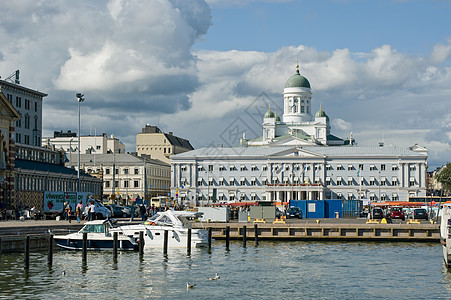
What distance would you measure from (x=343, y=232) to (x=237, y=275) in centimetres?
2590

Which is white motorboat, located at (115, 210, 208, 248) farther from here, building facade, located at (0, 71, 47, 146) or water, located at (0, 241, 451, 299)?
building facade, located at (0, 71, 47, 146)

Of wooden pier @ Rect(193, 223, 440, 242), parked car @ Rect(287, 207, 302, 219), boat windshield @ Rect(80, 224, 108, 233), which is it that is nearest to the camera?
boat windshield @ Rect(80, 224, 108, 233)

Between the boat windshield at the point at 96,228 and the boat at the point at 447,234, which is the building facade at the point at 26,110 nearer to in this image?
the boat windshield at the point at 96,228

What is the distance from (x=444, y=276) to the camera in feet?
161

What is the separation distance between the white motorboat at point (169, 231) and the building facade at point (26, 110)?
77480mm

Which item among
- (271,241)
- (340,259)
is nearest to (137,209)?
(271,241)

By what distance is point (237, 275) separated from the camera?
49125 millimetres

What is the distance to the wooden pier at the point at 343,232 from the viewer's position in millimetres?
72188

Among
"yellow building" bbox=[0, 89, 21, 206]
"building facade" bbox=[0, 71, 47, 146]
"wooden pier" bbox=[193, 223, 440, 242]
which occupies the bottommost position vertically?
"wooden pier" bbox=[193, 223, 440, 242]

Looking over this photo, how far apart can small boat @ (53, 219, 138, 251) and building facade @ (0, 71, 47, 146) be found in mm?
78153

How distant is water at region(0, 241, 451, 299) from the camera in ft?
138

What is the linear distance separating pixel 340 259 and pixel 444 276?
10283 mm

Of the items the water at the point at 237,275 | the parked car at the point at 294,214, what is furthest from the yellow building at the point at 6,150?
the parked car at the point at 294,214

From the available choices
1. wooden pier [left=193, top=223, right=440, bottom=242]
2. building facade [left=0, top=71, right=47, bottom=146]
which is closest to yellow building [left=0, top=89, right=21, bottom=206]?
wooden pier [left=193, top=223, right=440, bottom=242]
